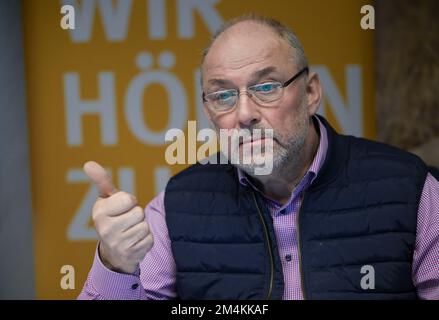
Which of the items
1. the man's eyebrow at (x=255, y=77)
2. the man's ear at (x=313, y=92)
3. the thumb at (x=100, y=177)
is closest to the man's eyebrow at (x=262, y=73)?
the man's eyebrow at (x=255, y=77)

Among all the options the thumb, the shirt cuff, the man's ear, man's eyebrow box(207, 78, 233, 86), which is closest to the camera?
the thumb

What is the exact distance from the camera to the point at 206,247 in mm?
1117

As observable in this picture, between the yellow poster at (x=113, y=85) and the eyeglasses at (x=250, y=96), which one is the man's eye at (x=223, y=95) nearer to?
the eyeglasses at (x=250, y=96)

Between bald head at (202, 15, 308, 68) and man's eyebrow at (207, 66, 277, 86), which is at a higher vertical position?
bald head at (202, 15, 308, 68)

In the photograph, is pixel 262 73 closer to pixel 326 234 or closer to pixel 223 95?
pixel 223 95

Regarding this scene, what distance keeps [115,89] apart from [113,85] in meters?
0.01

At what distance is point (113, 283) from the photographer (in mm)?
968

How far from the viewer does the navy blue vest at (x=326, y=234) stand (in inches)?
41.3

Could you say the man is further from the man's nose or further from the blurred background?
the blurred background

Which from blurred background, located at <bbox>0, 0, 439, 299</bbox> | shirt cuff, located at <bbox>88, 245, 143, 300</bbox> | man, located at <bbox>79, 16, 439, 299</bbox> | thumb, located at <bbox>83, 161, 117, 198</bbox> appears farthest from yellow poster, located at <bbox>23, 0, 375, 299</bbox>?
thumb, located at <bbox>83, 161, 117, 198</bbox>

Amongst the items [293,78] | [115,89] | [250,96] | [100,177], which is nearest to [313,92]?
[293,78]

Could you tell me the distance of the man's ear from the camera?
1190mm

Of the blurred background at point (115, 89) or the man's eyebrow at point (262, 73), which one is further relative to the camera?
the blurred background at point (115, 89)
